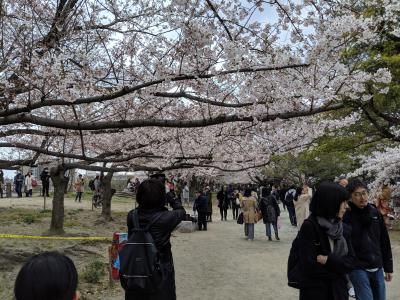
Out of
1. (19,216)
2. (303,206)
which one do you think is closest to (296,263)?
(303,206)

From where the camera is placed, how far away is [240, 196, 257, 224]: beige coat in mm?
12413

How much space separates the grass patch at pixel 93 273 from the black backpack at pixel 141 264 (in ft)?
13.8

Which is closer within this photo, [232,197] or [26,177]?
[232,197]

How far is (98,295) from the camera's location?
662 centimetres

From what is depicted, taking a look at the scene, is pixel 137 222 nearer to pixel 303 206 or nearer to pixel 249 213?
pixel 303 206

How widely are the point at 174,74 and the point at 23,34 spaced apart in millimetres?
1675

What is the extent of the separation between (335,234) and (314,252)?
200 mm

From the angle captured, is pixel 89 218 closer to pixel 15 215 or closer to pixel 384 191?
pixel 15 215

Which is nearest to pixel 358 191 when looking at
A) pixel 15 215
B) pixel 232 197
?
pixel 15 215

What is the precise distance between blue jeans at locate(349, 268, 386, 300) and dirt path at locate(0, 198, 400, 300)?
2.23 meters

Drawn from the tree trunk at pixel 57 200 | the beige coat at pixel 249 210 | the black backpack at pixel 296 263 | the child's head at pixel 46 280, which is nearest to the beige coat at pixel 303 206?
the beige coat at pixel 249 210

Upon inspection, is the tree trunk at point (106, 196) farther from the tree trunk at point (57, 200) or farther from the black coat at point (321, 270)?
the black coat at point (321, 270)

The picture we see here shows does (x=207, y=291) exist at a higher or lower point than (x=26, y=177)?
lower

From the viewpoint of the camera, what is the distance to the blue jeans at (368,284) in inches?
153
